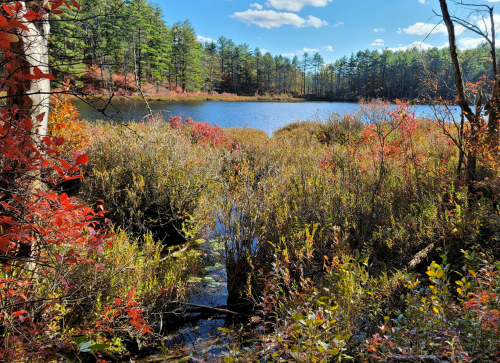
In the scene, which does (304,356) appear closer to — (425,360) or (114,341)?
(425,360)

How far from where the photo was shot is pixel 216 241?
4.09 meters

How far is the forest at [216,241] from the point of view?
170cm

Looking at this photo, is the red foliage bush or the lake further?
the lake

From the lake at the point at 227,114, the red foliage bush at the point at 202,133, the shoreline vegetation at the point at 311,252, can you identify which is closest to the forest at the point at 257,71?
the lake at the point at 227,114

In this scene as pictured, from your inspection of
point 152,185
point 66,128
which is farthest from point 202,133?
point 152,185

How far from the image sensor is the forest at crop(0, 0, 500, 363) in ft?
5.59

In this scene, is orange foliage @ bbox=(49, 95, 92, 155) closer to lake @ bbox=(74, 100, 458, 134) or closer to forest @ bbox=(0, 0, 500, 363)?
forest @ bbox=(0, 0, 500, 363)

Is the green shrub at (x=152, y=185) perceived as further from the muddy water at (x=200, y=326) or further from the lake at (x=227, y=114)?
the lake at (x=227, y=114)

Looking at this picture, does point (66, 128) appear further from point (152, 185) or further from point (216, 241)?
point (216, 241)

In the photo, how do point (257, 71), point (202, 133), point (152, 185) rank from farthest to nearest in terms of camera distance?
point (257, 71)
point (202, 133)
point (152, 185)

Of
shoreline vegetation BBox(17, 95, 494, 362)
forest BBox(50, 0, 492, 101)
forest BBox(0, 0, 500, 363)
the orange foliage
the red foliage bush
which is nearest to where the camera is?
forest BBox(0, 0, 500, 363)

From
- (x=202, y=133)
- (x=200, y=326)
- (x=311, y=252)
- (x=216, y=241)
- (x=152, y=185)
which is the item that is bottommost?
(x=200, y=326)

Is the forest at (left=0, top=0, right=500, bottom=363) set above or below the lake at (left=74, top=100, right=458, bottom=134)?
below

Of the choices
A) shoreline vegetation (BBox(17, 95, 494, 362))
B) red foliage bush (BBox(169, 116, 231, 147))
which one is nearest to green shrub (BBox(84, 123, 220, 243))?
shoreline vegetation (BBox(17, 95, 494, 362))
